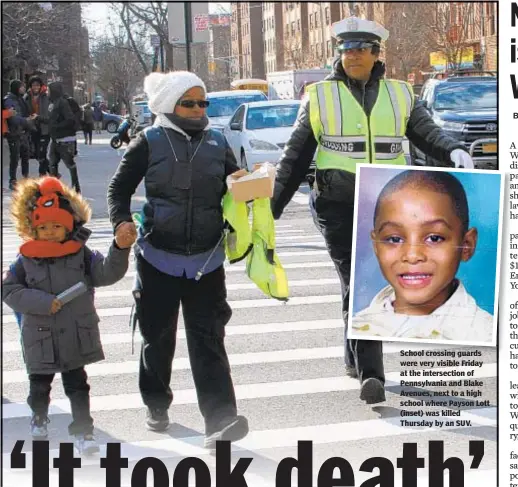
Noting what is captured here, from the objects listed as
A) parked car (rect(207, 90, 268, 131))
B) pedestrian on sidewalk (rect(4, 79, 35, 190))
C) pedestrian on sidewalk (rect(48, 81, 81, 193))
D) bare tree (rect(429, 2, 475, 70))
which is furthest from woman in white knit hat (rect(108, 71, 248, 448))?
bare tree (rect(429, 2, 475, 70))

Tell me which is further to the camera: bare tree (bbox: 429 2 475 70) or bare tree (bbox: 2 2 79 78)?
bare tree (bbox: 429 2 475 70)

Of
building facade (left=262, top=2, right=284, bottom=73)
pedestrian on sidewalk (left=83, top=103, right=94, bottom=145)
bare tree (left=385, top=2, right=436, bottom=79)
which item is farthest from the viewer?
building facade (left=262, top=2, right=284, bottom=73)

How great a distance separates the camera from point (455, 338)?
4.46 metres

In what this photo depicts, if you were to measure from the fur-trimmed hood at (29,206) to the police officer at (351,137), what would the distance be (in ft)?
3.62

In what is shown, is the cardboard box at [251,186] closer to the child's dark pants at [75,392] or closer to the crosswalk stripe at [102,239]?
the child's dark pants at [75,392]

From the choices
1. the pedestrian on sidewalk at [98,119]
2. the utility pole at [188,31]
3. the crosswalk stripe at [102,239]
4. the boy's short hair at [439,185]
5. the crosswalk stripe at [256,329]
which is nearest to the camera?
the boy's short hair at [439,185]

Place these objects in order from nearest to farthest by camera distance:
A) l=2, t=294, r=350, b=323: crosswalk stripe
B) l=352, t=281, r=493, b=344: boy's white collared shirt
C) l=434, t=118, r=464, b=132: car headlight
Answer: l=352, t=281, r=493, b=344: boy's white collared shirt, l=2, t=294, r=350, b=323: crosswalk stripe, l=434, t=118, r=464, b=132: car headlight

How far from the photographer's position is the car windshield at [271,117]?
2219cm

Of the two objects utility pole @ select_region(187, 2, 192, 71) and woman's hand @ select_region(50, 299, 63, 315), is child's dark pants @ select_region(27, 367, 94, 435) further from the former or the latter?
utility pole @ select_region(187, 2, 192, 71)

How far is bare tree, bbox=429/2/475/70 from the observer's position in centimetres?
3853

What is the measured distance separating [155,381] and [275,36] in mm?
73292

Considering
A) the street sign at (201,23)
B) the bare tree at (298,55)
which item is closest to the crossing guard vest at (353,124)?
the street sign at (201,23)

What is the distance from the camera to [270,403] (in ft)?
20.6

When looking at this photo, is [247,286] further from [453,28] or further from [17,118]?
[453,28]
